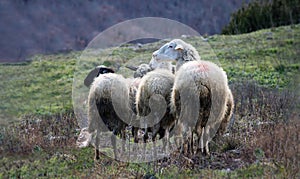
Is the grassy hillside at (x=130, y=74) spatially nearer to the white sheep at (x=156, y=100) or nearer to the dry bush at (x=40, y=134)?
the dry bush at (x=40, y=134)

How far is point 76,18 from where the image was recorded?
139ft

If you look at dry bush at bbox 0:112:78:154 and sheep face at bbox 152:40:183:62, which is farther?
sheep face at bbox 152:40:183:62

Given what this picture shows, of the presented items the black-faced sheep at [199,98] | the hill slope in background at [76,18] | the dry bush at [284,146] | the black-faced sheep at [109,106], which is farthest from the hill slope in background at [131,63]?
the hill slope in background at [76,18]

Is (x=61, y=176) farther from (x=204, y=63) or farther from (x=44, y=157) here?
(x=204, y=63)

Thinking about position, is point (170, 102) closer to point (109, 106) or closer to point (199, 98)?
point (199, 98)

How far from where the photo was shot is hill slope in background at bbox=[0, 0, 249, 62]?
118 feet

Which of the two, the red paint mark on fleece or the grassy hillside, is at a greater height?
the red paint mark on fleece

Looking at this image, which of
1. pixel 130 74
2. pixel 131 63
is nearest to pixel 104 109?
pixel 130 74

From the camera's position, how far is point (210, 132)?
842 centimetres

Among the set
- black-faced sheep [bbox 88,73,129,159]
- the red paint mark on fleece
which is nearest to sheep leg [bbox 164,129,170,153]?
black-faced sheep [bbox 88,73,129,159]

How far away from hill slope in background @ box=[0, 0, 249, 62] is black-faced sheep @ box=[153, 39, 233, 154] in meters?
25.6

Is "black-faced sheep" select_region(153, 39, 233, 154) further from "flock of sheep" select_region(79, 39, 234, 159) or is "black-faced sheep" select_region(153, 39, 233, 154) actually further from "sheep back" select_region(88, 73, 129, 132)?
"sheep back" select_region(88, 73, 129, 132)

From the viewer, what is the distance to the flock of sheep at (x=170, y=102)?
750cm

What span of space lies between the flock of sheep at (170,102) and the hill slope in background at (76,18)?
24484 mm
